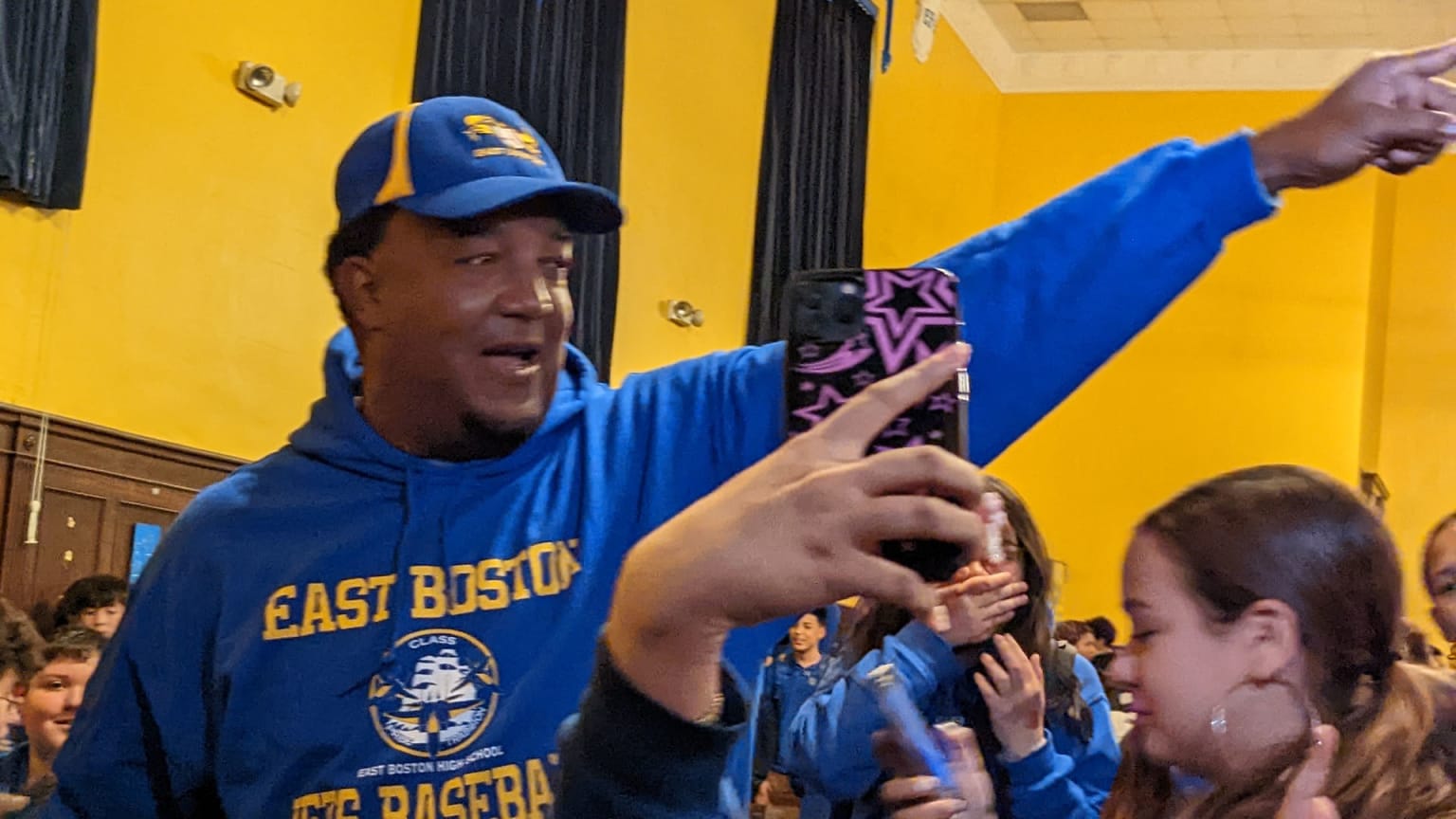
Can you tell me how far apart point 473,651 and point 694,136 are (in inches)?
279

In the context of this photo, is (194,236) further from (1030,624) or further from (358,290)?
(358,290)

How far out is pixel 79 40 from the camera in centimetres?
502

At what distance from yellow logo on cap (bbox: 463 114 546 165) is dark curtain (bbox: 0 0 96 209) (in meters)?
3.70

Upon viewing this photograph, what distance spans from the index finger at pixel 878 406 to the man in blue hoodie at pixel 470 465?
1.68 ft

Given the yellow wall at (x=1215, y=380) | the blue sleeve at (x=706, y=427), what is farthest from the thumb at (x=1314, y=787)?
the yellow wall at (x=1215, y=380)

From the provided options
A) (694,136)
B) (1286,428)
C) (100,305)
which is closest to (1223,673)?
(100,305)

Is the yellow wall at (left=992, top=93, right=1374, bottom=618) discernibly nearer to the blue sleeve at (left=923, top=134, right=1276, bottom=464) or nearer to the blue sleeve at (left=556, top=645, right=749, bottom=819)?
the blue sleeve at (left=923, top=134, right=1276, bottom=464)

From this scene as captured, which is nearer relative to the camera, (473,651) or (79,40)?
(473,651)

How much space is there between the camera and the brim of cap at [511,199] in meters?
1.51

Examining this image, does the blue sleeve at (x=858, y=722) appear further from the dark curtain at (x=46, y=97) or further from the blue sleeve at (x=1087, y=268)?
the dark curtain at (x=46, y=97)

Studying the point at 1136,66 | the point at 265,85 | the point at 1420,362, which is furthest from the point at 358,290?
the point at 1136,66

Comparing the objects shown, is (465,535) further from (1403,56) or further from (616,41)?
(616,41)

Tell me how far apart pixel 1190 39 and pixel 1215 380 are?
2259 millimetres

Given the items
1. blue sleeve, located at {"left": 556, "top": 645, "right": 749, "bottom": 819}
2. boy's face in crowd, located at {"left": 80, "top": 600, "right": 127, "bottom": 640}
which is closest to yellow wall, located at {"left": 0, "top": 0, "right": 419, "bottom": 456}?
boy's face in crowd, located at {"left": 80, "top": 600, "right": 127, "bottom": 640}
